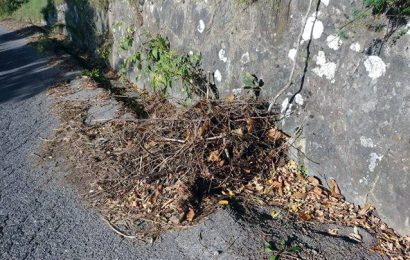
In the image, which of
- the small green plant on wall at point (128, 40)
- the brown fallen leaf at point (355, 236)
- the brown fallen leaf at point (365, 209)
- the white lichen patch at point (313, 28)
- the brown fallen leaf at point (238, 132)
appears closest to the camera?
the brown fallen leaf at point (355, 236)

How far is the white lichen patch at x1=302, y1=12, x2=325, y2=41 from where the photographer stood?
12.5ft

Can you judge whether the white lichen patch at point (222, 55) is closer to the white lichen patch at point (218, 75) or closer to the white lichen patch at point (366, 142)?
the white lichen patch at point (218, 75)

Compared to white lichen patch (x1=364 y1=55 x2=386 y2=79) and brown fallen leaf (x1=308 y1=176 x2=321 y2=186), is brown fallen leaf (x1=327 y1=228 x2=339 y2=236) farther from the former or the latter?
white lichen patch (x1=364 y1=55 x2=386 y2=79)

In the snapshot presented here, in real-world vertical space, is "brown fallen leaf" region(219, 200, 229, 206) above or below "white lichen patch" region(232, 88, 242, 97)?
below

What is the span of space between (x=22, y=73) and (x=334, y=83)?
7151mm

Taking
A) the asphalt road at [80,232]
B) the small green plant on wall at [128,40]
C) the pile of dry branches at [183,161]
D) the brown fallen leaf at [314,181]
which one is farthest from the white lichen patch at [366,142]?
the small green plant on wall at [128,40]

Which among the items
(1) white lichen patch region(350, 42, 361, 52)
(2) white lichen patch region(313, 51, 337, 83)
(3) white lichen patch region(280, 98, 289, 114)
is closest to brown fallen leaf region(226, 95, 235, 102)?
(3) white lichen patch region(280, 98, 289, 114)

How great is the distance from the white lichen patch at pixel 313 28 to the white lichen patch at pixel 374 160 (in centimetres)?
114

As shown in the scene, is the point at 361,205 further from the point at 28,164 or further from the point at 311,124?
the point at 28,164

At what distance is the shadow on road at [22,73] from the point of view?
7492mm

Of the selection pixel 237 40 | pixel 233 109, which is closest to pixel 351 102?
pixel 233 109

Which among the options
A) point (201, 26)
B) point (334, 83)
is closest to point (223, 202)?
point (334, 83)

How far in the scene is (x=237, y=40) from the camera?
4.75 metres

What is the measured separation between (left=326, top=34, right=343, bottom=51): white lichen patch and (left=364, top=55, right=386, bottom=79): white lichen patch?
12.7 inches
